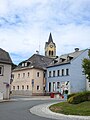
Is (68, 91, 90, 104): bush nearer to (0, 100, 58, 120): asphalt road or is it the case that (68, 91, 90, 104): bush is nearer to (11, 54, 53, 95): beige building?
(0, 100, 58, 120): asphalt road

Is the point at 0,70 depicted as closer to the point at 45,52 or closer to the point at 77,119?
the point at 77,119

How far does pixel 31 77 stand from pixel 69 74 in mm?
10234

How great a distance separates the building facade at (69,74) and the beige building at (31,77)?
10.6 feet

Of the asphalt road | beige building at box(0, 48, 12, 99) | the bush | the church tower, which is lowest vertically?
the asphalt road

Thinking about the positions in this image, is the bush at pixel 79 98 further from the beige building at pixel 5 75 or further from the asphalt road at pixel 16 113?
A: the beige building at pixel 5 75

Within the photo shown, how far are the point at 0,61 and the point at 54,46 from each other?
65.5 m

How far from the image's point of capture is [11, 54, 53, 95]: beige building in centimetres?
6223

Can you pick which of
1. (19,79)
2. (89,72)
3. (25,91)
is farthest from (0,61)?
(19,79)

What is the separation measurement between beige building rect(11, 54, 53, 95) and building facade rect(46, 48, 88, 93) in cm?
323

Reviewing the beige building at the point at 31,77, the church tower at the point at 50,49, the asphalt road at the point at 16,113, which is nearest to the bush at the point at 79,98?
the asphalt road at the point at 16,113

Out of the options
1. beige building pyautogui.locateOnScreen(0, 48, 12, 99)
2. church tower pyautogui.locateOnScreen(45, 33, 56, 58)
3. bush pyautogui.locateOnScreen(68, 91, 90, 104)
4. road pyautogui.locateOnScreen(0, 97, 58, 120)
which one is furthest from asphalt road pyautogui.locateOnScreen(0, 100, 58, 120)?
church tower pyautogui.locateOnScreen(45, 33, 56, 58)

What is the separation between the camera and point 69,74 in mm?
57719

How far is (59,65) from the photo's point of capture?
6144cm

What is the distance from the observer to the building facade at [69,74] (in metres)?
57.8
